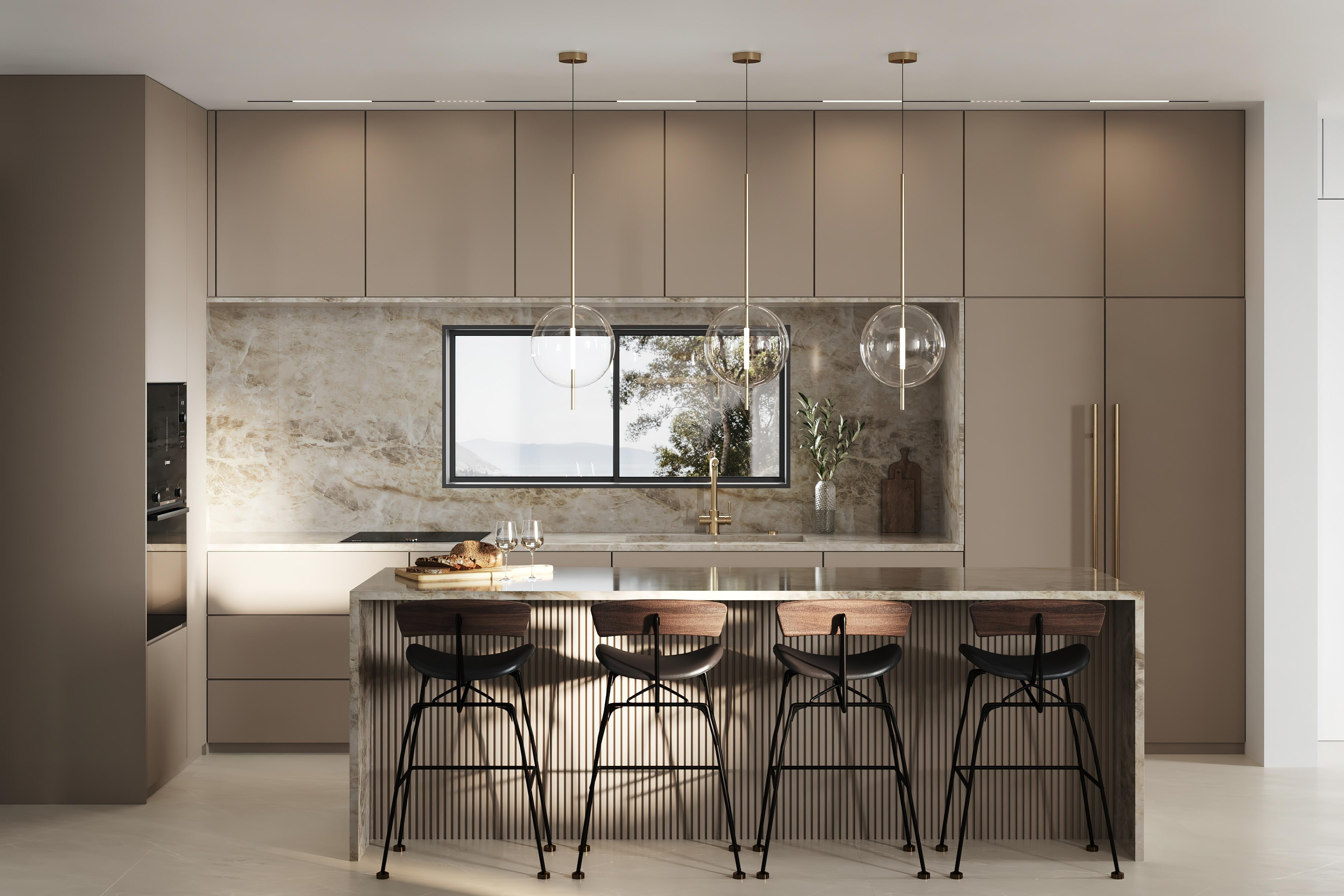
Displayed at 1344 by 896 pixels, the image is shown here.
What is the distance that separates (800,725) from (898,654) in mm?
494

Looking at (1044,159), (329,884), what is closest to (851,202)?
(1044,159)

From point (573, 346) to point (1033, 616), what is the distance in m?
1.74

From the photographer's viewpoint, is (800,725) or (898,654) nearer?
(898,654)

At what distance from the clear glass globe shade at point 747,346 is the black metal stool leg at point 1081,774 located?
58.5 inches

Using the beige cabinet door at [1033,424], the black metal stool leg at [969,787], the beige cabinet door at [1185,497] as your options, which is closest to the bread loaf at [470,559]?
the black metal stool leg at [969,787]

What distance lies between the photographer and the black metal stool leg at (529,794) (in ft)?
11.1

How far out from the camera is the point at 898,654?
3.44m

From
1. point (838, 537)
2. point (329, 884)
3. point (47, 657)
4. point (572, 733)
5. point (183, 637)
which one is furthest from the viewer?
point (838, 537)

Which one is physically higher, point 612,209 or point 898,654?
point 612,209

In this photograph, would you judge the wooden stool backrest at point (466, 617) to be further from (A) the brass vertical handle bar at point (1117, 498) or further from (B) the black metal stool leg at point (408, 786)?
(A) the brass vertical handle bar at point (1117, 498)

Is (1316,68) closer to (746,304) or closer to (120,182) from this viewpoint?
(746,304)

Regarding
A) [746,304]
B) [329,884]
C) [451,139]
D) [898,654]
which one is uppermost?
[451,139]

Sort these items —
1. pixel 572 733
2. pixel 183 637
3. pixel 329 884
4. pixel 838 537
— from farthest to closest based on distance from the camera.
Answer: pixel 838 537, pixel 183 637, pixel 572 733, pixel 329 884

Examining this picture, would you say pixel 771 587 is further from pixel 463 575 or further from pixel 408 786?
pixel 408 786
